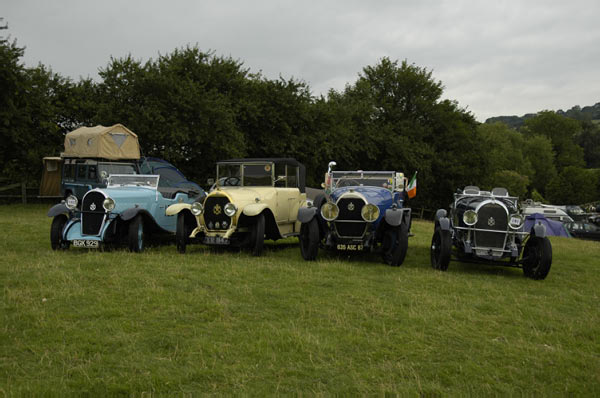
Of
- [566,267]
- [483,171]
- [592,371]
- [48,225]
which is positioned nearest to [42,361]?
[592,371]

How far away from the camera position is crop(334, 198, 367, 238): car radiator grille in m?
9.55

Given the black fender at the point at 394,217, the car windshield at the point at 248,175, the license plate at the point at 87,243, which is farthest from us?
the car windshield at the point at 248,175

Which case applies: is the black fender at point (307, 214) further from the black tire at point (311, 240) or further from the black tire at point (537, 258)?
the black tire at point (537, 258)

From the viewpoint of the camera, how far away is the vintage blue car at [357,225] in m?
9.34

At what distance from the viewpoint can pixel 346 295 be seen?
673 cm

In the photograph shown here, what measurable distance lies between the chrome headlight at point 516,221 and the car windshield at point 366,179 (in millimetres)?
2966

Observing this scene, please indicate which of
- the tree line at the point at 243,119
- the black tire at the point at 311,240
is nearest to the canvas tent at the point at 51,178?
the tree line at the point at 243,119

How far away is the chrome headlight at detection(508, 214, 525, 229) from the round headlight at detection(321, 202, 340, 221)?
3.07m

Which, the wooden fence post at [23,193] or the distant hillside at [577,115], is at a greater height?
the distant hillside at [577,115]

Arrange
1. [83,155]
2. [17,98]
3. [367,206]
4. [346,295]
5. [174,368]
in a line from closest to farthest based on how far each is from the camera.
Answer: [174,368], [346,295], [367,206], [83,155], [17,98]

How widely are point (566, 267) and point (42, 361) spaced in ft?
32.0

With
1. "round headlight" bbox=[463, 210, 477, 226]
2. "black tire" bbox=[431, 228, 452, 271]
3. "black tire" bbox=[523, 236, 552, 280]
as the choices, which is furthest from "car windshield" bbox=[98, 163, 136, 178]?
"black tire" bbox=[523, 236, 552, 280]

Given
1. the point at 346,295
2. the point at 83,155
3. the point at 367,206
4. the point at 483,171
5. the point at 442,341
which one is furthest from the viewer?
the point at 483,171

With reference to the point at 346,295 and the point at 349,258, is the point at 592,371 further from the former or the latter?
the point at 349,258
